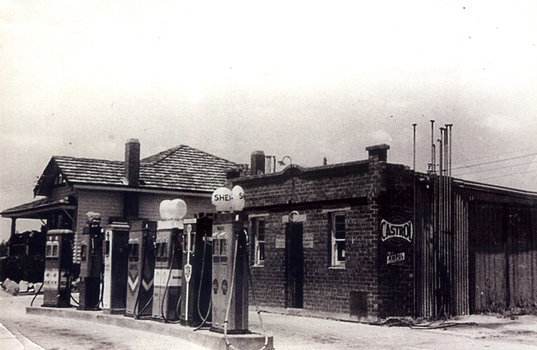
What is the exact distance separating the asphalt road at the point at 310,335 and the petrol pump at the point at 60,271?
3.73ft

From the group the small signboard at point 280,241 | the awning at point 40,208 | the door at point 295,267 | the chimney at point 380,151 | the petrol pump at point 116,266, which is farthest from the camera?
the awning at point 40,208

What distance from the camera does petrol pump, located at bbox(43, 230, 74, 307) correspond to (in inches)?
729

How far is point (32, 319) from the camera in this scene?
16594mm

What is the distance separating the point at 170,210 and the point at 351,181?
514 cm

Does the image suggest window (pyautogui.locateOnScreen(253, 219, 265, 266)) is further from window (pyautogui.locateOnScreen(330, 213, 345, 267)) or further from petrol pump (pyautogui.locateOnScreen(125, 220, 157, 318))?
petrol pump (pyautogui.locateOnScreen(125, 220, 157, 318))

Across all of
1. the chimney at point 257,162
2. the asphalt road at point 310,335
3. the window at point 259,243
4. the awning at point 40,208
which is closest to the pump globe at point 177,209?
the asphalt road at point 310,335

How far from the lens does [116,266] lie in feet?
53.0

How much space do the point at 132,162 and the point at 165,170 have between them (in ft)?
8.09

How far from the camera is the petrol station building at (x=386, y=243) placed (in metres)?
16.7

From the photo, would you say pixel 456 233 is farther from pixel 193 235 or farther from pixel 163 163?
pixel 163 163

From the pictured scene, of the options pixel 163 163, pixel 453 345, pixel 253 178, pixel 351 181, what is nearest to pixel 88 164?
A: pixel 163 163

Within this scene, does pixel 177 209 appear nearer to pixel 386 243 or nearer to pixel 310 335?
pixel 310 335

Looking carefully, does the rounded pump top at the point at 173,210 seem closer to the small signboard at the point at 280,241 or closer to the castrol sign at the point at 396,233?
the castrol sign at the point at 396,233

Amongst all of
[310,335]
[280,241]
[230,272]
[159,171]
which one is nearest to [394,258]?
[310,335]
